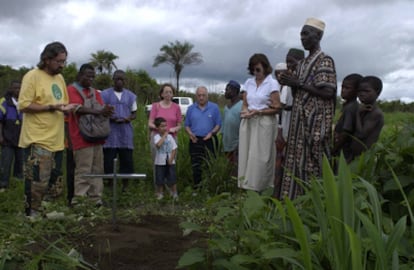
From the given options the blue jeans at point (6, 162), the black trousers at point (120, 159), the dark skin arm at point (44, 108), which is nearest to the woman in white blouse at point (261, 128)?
the black trousers at point (120, 159)

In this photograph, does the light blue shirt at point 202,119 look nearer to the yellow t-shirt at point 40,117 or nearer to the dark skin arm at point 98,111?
the dark skin arm at point 98,111

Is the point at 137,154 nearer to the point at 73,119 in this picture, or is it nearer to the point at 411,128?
the point at 73,119

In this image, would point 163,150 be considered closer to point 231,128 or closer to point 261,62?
point 231,128

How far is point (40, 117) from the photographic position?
3.85m

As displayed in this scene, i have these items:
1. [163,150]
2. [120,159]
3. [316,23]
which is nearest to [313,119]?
[316,23]

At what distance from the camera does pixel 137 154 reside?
24.4 ft

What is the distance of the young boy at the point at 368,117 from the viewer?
12.3 ft

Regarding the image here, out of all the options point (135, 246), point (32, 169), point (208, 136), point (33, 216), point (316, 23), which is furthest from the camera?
point (208, 136)

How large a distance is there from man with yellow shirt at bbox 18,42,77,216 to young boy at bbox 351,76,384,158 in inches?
92.0

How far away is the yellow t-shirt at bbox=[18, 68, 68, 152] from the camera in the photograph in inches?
150

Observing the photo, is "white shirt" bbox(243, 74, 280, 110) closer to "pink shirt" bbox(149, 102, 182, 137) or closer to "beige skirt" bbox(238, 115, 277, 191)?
"beige skirt" bbox(238, 115, 277, 191)

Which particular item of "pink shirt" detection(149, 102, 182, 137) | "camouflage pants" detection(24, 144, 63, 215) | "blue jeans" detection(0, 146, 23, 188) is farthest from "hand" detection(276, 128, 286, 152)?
"blue jeans" detection(0, 146, 23, 188)

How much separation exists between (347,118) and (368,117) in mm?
183

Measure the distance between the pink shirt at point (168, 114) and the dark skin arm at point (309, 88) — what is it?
7.78 ft
